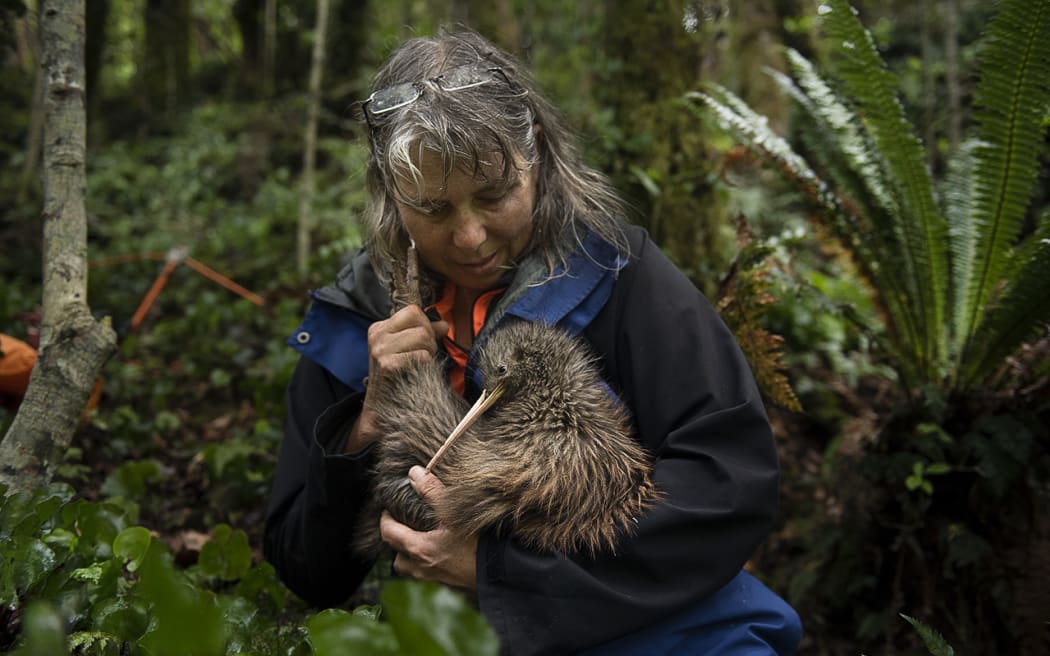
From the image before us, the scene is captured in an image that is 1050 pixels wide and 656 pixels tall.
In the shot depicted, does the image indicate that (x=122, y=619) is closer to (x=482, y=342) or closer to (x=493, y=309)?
(x=482, y=342)

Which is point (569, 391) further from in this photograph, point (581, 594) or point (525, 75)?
point (525, 75)

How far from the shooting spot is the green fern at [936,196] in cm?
288

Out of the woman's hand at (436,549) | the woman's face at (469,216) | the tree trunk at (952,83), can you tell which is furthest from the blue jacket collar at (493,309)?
the tree trunk at (952,83)

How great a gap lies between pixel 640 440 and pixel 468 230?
2.67 feet

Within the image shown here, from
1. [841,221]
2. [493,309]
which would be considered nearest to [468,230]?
[493,309]

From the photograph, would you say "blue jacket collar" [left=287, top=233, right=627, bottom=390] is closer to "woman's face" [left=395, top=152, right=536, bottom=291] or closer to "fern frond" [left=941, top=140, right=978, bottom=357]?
"woman's face" [left=395, top=152, right=536, bottom=291]

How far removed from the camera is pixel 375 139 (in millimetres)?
2473

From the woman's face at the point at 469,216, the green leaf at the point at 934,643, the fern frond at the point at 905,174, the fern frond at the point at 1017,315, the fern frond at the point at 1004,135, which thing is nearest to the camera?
the green leaf at the point at 934,643

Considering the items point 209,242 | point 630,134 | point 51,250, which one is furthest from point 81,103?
point 209,242

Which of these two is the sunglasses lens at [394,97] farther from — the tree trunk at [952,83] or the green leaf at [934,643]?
the tree trunk at [952,83]

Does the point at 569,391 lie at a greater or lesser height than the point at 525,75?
lesser

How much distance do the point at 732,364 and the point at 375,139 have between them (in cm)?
126

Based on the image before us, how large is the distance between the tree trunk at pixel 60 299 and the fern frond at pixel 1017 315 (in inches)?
124

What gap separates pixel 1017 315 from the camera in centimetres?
295
